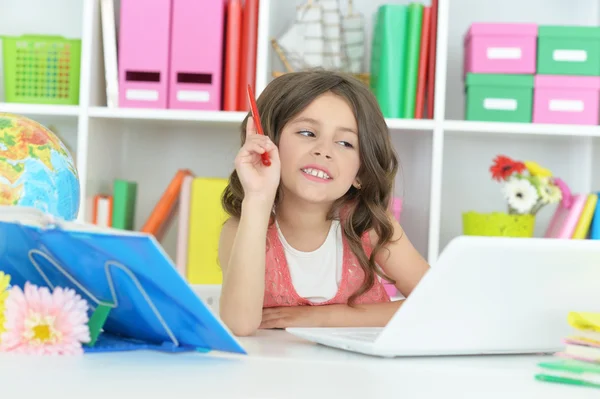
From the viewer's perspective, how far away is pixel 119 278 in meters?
0.72

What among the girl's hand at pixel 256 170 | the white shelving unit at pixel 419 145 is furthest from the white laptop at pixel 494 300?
the white shelving unit at pixel 419 145

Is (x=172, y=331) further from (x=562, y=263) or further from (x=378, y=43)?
(x=378, y=43)

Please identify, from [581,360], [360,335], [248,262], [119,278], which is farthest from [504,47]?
[119,278]

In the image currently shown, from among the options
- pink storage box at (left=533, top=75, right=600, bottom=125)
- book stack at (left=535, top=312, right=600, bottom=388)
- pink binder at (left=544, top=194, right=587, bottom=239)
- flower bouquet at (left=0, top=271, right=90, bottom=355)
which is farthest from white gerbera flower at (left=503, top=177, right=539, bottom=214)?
flower bouquet at (left=0, top=271, right=90, bottom=355)

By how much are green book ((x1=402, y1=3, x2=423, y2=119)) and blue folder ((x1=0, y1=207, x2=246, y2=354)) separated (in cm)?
165

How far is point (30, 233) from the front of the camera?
2.46 ft

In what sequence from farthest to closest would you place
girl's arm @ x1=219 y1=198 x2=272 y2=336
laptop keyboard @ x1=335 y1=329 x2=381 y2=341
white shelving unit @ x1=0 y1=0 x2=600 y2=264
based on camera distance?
1. white shelving unit @ x1=0 y1=0 x2=600 y2=264
2. girl's arm @ x1=219 y1=198 x2=272 y2=336
3. laptop keyboard @ x1=335 y1=329 x2=381 y2=341

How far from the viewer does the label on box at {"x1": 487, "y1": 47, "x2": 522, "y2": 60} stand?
2.40m

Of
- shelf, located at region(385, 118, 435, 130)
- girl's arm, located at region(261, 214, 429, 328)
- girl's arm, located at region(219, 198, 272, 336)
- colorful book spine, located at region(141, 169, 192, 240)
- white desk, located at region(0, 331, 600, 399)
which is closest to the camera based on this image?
white desk, located at region(0, 331, 600, 399)

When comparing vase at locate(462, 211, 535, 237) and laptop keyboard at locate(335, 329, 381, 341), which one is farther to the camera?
vase at locate(462, 211, 535, 237)

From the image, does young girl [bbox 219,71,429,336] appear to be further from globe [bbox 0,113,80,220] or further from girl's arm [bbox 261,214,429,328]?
globe [bbox 0,113,80,220]

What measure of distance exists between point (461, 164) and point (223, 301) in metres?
1.65

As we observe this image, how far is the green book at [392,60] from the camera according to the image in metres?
2.36

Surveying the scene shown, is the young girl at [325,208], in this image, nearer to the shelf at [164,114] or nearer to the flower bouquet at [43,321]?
the flower bouquet at [43,321]
